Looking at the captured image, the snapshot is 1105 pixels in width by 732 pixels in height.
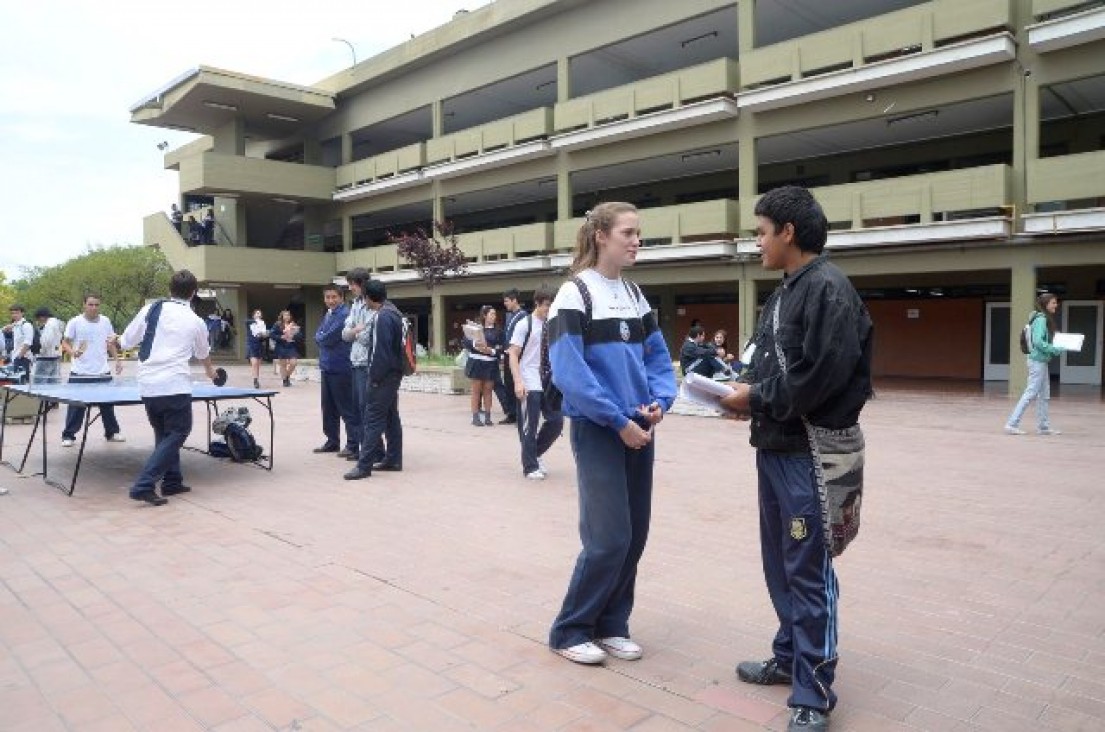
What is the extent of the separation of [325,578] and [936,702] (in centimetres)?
313

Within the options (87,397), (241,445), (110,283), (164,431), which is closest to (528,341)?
(241,445)

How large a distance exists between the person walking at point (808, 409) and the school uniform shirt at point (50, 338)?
38.1 ft

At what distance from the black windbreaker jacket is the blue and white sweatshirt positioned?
60 cm

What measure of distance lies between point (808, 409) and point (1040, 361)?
371 inches

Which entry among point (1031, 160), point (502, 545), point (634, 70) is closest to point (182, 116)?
point (634, 70)

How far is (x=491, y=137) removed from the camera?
2533cm

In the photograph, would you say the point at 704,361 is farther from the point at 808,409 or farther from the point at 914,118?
the point at 808,409

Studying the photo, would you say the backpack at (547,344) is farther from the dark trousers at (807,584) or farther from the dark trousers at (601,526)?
the dark trousers at (807,584)

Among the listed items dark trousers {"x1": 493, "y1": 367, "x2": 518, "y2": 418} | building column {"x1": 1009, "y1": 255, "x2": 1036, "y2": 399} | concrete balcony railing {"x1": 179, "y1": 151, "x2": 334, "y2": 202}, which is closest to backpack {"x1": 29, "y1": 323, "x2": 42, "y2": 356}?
dark trousers {"x1": 493, "y1": 367, "x2": 518, "y2": 418}

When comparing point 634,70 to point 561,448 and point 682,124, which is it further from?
point 561,448

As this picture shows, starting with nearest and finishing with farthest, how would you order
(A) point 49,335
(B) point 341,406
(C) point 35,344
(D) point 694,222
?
(B) point 341,406 → (A) point 49,335 → (C) point 35,344 → (D) point 694,222

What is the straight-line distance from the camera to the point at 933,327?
866 inches

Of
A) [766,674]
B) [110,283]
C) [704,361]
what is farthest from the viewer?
[110,283]

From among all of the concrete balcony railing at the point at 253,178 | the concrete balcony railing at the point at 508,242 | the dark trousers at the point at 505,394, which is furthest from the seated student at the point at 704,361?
the concrete balcony railing at the point at 253,178
